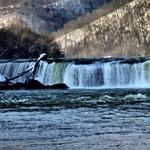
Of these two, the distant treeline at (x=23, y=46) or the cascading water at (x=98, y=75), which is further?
the distant treeline at (x=23, y=46)

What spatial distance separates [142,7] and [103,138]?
152950 millimetres

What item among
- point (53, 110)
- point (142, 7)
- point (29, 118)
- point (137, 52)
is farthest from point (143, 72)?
point (142, 7)

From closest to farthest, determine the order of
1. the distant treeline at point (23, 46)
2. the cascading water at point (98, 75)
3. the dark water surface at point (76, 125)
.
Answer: the dark water surface at point (76, 125) < the cascading water at point (98, 75) < the distant treeline at point (23, 46)

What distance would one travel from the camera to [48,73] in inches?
2677

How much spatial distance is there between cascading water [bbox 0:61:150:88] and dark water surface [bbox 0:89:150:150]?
23956 mm

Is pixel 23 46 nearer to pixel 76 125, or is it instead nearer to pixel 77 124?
pixel 77 124

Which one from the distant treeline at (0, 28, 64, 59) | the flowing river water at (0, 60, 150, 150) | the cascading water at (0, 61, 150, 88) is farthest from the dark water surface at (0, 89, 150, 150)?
the distant treeline at (0, 28, 64, 59)

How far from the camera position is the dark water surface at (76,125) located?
830 inches

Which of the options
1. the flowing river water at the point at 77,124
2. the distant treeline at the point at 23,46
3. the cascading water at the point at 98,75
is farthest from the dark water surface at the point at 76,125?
the distant treeline at the point at 23,46

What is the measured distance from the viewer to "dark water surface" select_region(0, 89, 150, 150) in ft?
69.2

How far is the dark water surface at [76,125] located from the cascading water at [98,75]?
78.6 feet

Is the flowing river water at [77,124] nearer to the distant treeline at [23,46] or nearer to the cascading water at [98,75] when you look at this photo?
the cascading water at [98,75]

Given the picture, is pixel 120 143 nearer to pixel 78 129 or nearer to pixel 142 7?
pixel 78 129

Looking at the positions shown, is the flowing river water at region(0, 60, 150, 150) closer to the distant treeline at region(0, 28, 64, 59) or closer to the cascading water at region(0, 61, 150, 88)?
the cascading water at region(0, 61, 150, 88)
